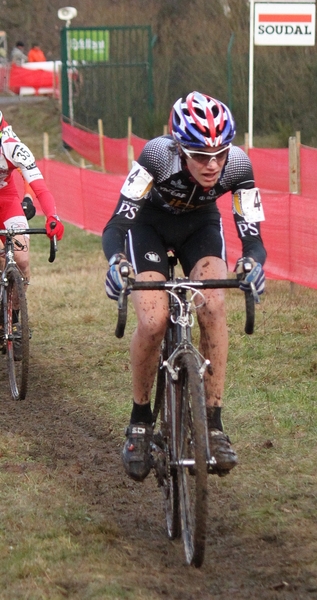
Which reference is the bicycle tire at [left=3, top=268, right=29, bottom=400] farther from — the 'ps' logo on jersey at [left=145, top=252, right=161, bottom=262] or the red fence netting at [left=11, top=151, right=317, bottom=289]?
the red fence netting at [left=11, top=151, right=317, bottom=289]

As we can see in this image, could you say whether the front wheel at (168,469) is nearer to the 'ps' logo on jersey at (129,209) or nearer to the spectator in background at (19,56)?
the 'ps' logo on jersey at (129,209)

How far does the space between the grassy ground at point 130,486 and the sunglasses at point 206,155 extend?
169cm

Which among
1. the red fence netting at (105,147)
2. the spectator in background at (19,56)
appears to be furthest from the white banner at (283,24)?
the spectator in background at (19,56)

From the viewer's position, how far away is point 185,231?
495 centimetres

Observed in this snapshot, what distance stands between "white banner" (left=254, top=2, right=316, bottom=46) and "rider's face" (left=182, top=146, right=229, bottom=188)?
49.0 feet

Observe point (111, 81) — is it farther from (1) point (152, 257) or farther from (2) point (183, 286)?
(2) point (183, 286)

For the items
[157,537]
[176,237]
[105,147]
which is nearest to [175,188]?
[176,237]

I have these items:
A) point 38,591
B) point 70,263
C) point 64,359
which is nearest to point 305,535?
point 38,591

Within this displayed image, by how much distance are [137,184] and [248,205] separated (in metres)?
0.53

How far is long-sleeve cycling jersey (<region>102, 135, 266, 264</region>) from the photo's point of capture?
4621 millimetres

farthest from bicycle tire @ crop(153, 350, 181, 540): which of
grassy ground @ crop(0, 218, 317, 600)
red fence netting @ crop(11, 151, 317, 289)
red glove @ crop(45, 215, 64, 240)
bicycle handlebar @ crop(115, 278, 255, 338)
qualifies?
red fence netting @ crop(11, 151, 317, 289)

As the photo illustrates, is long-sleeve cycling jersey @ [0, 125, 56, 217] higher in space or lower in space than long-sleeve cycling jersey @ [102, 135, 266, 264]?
lower

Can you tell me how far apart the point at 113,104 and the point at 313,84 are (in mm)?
6896

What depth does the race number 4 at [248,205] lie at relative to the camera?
4688mm
